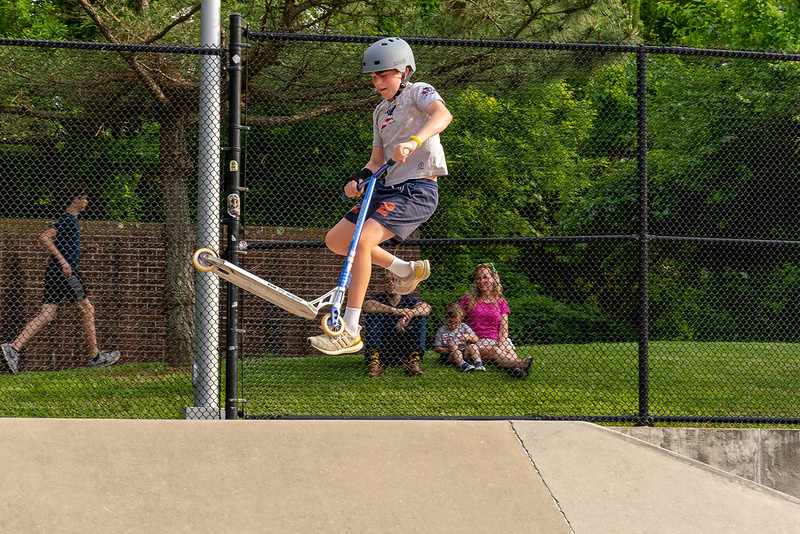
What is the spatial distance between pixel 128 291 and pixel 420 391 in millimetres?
4043

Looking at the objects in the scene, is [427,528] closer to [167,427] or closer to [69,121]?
[167,427]

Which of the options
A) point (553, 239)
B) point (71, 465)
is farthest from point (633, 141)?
point (71, 465)

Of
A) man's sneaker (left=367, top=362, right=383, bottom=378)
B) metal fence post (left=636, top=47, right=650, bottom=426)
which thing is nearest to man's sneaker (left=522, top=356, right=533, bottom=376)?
man's sneaker (left=367, top=362, right=383, bottom=378)

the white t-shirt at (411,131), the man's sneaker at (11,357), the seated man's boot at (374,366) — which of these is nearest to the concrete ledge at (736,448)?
the seated man's boot at (374,366)

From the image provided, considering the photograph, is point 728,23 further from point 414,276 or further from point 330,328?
point 330,328

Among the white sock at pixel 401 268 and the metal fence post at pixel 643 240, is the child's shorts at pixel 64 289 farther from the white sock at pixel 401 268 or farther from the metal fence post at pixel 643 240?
the metal fence post at pixel 643 240

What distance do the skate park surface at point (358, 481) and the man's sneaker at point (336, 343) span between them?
1.45ft

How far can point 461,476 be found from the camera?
436cm

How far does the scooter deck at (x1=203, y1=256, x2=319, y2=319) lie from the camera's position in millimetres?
4785

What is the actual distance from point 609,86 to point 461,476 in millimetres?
14270

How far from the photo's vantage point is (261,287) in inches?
190

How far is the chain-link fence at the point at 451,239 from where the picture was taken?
636 centimetres

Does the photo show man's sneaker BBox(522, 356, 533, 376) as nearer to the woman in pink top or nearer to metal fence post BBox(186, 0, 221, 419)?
the woman in pink top

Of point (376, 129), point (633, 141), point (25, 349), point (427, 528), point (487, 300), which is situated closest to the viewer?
point (427, 528)
